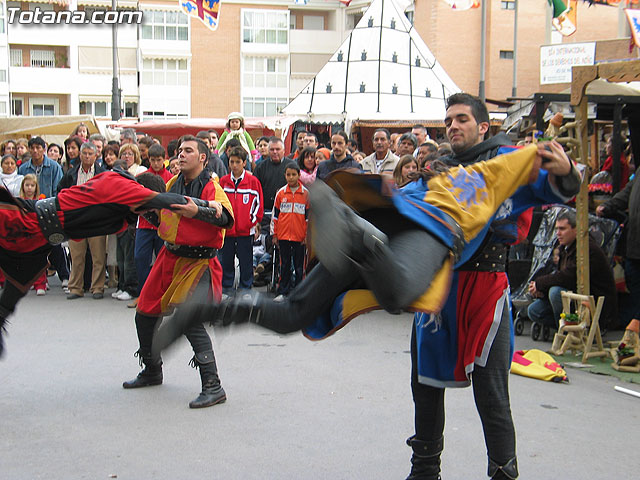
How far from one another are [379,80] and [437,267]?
16.7 m

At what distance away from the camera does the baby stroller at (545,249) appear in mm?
8203

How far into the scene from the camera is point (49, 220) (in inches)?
181

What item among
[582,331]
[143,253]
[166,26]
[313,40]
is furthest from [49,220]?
[313,40]

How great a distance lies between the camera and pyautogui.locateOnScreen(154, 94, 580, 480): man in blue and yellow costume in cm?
250

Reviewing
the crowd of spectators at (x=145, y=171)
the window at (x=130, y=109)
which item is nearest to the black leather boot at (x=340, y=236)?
the crowd of spectators at (x=145, y=171)

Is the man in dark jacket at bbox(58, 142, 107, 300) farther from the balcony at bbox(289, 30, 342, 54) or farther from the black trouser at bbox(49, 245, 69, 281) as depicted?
the balcony at bbox(289, 30, 342, 54)

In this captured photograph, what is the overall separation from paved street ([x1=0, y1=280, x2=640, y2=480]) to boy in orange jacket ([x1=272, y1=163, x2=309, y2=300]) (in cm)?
241

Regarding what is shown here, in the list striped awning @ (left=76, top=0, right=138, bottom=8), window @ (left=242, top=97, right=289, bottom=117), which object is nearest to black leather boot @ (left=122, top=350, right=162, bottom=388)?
window @ (left=242, top=97, right=289, bottom=117)

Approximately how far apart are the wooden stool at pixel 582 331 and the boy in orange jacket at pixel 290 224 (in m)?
3.70

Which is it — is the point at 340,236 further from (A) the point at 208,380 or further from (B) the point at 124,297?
(B) the point at 124,297

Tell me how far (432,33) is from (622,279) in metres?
35.2

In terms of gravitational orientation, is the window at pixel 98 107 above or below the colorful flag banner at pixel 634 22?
above

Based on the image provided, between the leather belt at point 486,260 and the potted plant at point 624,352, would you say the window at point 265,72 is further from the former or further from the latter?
the leather belt at point 486,260

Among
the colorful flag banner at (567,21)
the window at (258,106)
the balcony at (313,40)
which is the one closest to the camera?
the colorful flag banner at (567,21)
